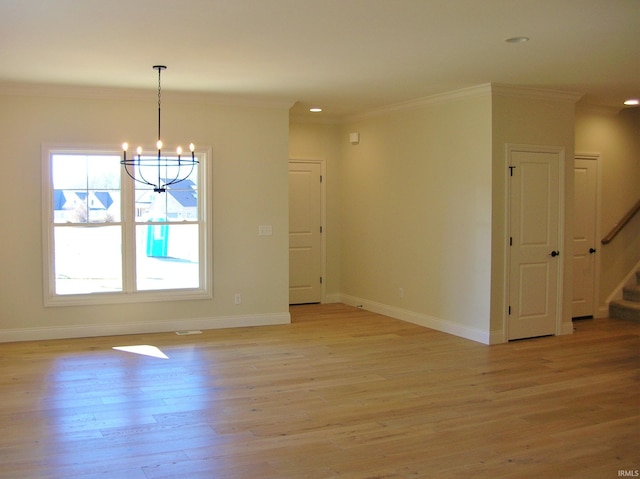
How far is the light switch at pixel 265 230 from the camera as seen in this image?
7434mm

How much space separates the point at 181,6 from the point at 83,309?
4016 millimetres

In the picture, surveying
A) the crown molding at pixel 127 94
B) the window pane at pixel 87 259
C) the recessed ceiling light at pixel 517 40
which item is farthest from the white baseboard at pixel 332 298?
the recessed ceiling light at pixel 517 40

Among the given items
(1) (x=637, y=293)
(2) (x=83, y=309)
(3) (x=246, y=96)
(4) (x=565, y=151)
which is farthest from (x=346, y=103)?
(1) (x=637, y=293)

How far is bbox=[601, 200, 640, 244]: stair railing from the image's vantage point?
8.01m

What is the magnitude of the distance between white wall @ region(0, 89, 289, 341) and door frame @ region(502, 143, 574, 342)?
→ 2528 millimetres

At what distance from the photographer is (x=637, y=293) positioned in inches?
316

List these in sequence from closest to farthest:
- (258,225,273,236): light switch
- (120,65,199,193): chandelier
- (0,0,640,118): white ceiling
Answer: (0,0,640,118): white ceiling, (120,65,199,193): chandelier, (258,225,273,236): light switch

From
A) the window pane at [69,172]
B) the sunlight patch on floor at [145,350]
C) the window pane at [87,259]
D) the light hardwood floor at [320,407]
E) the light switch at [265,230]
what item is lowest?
the light hardwood floor at [320,407]

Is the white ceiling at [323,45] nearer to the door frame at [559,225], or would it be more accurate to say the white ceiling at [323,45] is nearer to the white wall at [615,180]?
the door frame at [559,225]

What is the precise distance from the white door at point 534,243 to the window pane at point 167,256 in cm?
348

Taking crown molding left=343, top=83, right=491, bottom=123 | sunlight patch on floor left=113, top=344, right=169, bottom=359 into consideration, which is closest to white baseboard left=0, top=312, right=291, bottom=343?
sunlight patch on floor left=113, top=344, right=169, bottom=359

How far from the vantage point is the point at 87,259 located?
6.80 m

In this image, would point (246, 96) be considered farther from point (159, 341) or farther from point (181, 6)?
point (181, 6)

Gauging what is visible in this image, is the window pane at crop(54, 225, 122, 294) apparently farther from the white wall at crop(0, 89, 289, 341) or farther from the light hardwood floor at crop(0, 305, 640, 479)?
the light hardwood floor at crop(0, 305, 640, 479)
